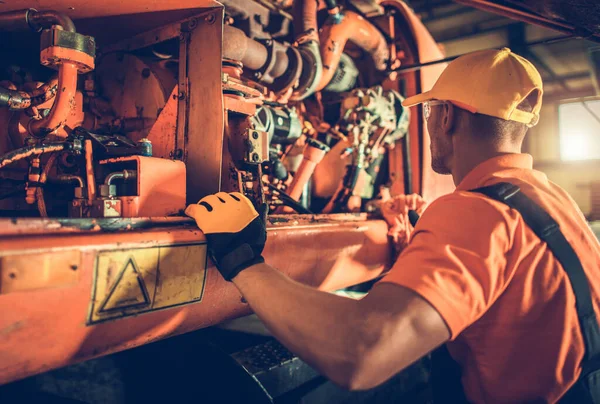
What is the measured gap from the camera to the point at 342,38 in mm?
3012

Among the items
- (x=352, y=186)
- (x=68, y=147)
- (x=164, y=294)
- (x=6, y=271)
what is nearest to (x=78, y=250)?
(x=6, y=271)

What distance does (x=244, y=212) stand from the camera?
4.15 ft

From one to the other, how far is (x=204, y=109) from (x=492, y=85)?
0.99 metres

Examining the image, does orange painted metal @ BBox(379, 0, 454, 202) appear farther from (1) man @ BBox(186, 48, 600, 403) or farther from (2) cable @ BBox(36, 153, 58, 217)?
(2) cable @ BBox(36, 153, 58, 217)

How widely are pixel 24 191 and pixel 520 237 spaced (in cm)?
170

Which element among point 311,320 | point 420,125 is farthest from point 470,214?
point 420,125

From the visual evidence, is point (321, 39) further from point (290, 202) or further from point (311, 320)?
point (311, 320)

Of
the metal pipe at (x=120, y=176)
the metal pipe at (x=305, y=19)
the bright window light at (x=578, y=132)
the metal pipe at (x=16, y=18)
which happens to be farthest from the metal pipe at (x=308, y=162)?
the bright window light at (x=578, y=132)

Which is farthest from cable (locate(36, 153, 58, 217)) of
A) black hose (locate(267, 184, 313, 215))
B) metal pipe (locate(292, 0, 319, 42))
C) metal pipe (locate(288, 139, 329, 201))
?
→ metal pipe (locate(292, 0, 319, 42))

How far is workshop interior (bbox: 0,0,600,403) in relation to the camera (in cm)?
97

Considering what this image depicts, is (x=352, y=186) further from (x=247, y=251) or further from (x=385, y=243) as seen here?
(x=247, y=251)

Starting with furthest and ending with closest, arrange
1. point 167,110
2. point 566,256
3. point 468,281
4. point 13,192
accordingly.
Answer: point 167,110
point 13,192
point 566,256
point 468,281

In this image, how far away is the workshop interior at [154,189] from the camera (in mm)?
971

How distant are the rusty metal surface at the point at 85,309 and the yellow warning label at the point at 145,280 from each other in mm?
15
